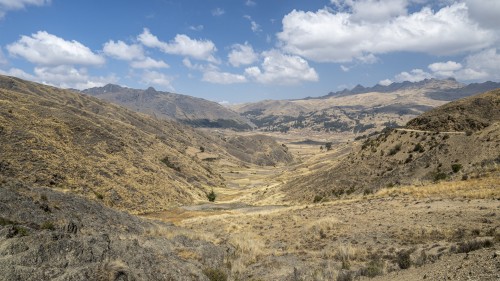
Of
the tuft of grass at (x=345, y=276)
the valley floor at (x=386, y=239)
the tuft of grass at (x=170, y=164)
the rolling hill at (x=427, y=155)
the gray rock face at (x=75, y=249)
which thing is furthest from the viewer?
the tuft of grass at (x=170, y=164)

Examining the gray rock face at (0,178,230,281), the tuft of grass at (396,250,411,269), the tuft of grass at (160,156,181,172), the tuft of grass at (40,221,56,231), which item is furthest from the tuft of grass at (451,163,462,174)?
the tuft of grass at (160,156,181,172)

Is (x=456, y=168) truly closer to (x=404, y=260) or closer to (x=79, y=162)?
(x=404, y=260)

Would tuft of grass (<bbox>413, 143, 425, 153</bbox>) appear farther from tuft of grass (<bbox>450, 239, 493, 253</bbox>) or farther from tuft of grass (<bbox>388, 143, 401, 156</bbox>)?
tuft of grass (<bbox>450, 239, 493, 253</bbox>)

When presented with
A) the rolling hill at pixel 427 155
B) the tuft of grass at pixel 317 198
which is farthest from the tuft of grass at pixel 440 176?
the tuft of grass at pixel 317 198

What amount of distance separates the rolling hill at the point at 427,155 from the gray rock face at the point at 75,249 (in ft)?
101

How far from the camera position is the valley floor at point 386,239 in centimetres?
1524

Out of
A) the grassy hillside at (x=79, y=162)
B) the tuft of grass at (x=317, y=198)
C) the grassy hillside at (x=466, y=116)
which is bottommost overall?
the tuft of grass at (x=317, y=198)

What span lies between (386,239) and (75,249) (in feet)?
56.8

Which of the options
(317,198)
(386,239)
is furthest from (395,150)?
A: (386,239)

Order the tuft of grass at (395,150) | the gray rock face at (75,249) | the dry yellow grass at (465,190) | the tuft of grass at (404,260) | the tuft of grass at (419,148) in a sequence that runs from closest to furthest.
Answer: the gray rock face at (75,249) < the tuft of grass at (404,260) < the dry yellow grass at (465,190) < the tuft of grass at (419,148) < the tuft of grass at (395,150)

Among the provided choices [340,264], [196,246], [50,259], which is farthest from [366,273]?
[50,259]

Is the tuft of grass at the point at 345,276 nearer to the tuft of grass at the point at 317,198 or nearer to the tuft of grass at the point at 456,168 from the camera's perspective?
the tuft of grass at the point at 456,168

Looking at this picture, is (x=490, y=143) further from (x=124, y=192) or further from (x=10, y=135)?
(x=10, y=135)

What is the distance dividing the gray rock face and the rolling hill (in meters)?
30.8
